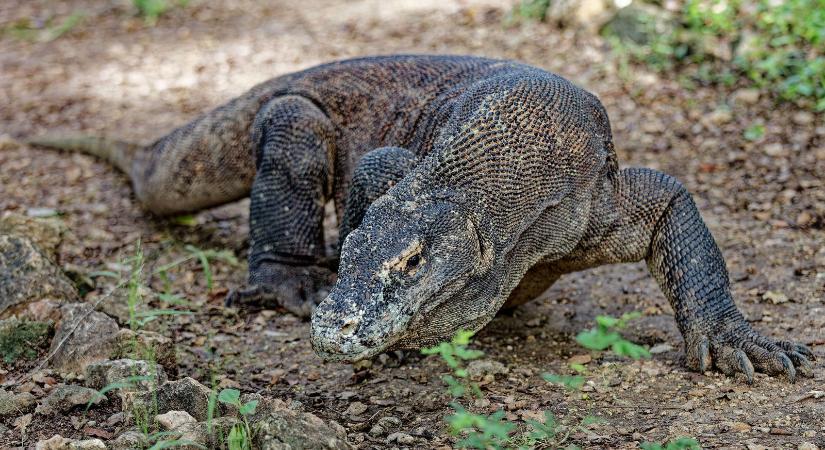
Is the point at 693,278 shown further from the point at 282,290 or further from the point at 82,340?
the point at 82,340

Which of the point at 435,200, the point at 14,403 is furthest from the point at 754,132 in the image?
the point at 14,403

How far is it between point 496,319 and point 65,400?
82.4 inches

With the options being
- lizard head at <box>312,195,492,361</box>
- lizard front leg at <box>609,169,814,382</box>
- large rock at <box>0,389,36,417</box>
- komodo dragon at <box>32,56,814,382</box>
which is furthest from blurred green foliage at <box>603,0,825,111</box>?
large rock at <box>0,389,36,417</box>

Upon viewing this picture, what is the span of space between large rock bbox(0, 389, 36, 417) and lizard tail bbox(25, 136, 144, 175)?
3.32 metres

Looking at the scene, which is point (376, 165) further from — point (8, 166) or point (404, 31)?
point (404, 31)

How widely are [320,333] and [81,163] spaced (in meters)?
4.76

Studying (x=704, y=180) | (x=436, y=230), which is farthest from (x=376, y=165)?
(x=704, y=180)

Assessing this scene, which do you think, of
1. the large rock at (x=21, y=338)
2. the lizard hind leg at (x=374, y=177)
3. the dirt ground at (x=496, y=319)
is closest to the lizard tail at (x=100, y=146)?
the dirt ground at (x=496, y=319)

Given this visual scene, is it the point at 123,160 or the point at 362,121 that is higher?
the point at 362,121

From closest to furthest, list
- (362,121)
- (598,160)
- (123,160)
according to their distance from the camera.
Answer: (598,160) < (362,121) < (123,160)

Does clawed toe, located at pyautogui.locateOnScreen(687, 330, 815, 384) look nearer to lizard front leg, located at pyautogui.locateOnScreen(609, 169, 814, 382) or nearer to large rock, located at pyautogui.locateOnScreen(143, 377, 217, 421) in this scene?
lizard front leg, located at pyautogui.locateOnScreen(609, 169, 814, 382)

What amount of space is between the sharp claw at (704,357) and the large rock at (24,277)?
2690 millimetres

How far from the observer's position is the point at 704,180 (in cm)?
614

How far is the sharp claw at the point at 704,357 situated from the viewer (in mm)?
3727
